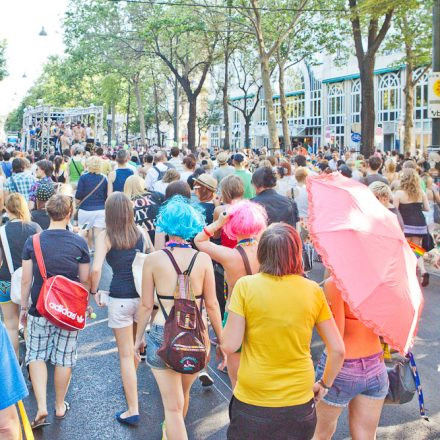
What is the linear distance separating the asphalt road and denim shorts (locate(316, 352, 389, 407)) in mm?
1387

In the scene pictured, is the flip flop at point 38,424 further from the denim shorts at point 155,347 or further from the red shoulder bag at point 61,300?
the denim shorts at point 155,347

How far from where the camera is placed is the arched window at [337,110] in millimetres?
58787

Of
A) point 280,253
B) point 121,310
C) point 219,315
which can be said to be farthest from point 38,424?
point 280,253

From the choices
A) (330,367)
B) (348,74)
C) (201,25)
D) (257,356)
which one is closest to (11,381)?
(257,356)

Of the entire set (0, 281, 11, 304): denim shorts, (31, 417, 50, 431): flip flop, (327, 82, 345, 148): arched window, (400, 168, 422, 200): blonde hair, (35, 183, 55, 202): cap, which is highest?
(327, 82, 345, 148): arched window

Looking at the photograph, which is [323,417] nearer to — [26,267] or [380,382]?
[380,382]

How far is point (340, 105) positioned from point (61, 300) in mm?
56407

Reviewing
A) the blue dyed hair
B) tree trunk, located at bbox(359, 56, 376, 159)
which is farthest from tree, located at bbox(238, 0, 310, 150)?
the blue dyed hair

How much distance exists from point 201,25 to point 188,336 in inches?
938

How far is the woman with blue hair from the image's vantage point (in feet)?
13.7

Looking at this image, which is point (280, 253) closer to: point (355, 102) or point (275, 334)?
point (275, 334)

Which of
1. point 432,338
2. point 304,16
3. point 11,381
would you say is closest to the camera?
point 11,381

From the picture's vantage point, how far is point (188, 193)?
6848 millimetres

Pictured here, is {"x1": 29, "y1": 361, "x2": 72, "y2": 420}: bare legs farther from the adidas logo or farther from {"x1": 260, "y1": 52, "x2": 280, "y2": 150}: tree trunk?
{"x1": 260, "y1": 52, "x2": 280, "y2": 150}: tree trunk
